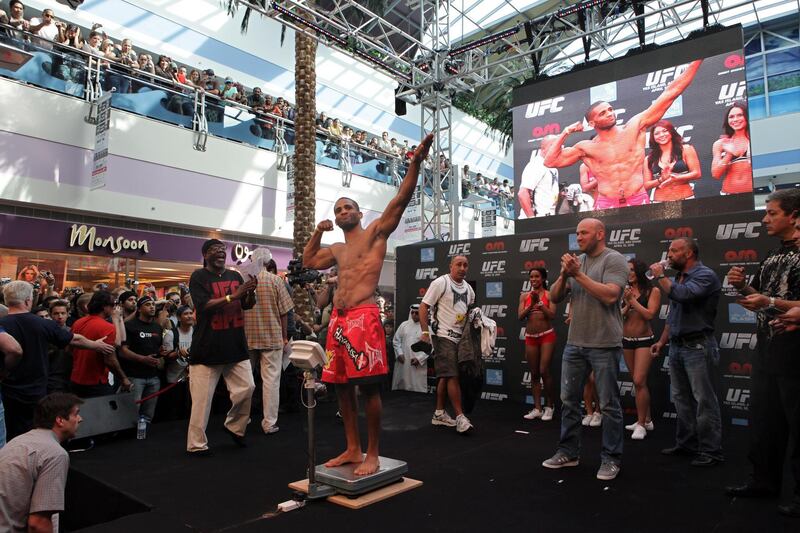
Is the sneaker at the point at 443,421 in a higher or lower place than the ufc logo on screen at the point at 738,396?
lower

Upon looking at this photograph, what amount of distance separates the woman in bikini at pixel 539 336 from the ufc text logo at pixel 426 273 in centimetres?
242

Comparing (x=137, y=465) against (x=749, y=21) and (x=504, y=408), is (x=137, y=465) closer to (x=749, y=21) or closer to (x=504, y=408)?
(x=504, y=408)

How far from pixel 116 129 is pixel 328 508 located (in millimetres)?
9609

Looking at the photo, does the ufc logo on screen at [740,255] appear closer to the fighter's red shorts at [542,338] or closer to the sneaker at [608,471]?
the fighter's red shorts at [542,338]

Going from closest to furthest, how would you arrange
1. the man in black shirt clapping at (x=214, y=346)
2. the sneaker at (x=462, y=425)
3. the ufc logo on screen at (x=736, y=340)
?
1. the man in black shirt clapping at (x=214, y=346)
2. the sneaker at (x=462, y=425)
3. the ufc logo on screen at (x=736, y=340)

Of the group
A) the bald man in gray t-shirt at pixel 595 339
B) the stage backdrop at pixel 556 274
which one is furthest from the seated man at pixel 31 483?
the stage backdrop at pixel 556 274

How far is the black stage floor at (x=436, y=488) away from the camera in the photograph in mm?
2797

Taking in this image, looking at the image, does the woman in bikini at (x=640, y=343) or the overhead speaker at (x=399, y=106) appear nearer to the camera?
the woman in bikini at (x=640, y=343)

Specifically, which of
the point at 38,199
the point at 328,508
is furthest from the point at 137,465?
the point at 38,199

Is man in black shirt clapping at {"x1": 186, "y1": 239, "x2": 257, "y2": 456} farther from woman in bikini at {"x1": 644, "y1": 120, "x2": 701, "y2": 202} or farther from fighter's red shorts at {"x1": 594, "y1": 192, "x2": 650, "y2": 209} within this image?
woman in bikini at {"x1": 644, "y1": 120, "x2": 701, "y2": 202}

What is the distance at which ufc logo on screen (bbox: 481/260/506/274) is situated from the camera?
740 centimetres

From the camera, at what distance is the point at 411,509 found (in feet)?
9.81

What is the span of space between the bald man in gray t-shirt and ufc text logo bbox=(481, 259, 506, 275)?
3552 mm

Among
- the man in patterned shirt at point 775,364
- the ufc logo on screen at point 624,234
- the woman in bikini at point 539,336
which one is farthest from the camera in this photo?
the ufc logo on screen at point 624,234
